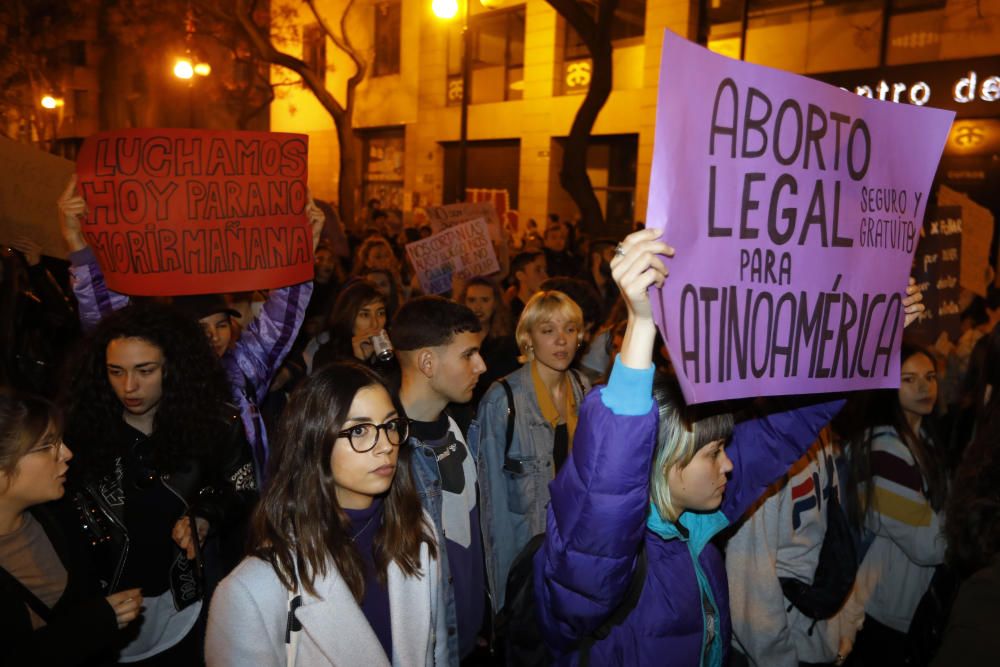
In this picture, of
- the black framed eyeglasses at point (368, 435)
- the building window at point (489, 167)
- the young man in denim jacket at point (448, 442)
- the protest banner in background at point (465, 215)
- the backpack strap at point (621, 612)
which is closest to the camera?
the backpack strap at point (621, 612)

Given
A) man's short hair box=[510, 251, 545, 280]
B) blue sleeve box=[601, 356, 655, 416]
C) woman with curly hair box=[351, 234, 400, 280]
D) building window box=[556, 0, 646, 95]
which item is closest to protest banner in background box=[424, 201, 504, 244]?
man's short hair box=[510, 251, 545, 280]

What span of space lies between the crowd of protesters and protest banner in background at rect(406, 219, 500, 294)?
3.40m

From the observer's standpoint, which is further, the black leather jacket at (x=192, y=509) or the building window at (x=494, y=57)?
the building window at (x=494, y=57)

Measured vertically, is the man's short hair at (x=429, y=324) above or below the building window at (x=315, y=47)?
below

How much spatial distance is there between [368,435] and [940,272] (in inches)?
194

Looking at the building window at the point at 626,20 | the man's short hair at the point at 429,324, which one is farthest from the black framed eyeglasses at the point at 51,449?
the building window at the point at 626,20

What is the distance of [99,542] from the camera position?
2.75 meters

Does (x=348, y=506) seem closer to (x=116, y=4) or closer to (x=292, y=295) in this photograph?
(x=292, y=295)

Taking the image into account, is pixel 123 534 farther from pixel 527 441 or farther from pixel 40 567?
pixel 527 441

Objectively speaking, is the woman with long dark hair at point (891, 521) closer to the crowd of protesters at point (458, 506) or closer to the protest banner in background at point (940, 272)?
the crowd of protesters at point (458, 506)

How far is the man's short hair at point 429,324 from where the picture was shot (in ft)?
11.6

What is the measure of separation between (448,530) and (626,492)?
1.51 metres

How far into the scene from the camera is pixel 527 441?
394 centimetres

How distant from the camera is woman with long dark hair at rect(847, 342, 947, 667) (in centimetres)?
326
